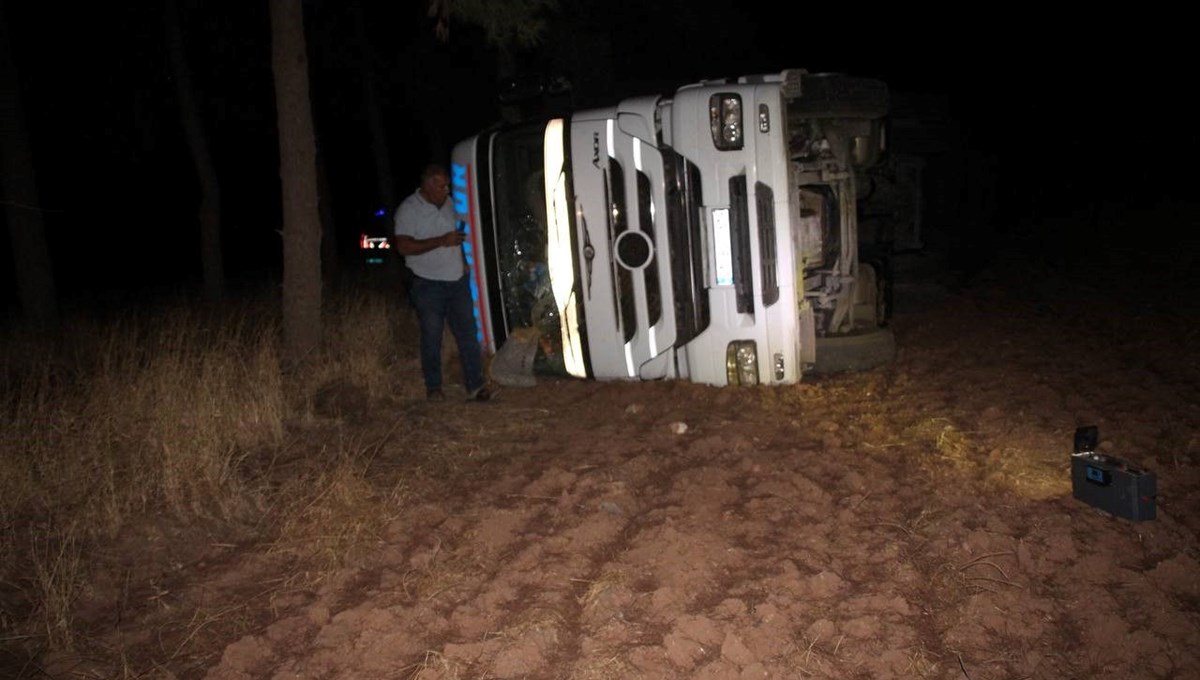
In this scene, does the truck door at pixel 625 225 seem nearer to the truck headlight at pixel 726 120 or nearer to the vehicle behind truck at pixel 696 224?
the vehicle behind truck at pixel 696 224

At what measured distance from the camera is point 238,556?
14.6 feet

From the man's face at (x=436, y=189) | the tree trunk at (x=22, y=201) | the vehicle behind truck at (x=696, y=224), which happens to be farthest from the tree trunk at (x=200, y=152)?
the man's face at (x=436, y=189)

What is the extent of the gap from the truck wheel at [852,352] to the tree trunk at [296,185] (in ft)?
12.4

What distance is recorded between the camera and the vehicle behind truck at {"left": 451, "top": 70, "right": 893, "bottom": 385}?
645 centimetres

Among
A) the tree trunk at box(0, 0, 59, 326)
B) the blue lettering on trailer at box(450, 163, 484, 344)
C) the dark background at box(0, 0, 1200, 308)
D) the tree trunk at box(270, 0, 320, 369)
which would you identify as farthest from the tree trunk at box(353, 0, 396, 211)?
the blue lettering on trailer at box(450, 163, 484, 344)

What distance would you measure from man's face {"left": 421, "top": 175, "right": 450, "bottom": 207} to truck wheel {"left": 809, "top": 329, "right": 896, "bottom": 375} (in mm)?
2891

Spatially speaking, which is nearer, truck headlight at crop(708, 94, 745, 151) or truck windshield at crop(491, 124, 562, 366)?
truck headlight at crop(708, 94, 745, 151)

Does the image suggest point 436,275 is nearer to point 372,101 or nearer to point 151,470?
point 151,470

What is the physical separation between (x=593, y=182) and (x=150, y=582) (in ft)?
12.1

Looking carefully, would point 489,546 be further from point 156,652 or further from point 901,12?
point 901,12

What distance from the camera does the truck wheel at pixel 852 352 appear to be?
7.19 metres

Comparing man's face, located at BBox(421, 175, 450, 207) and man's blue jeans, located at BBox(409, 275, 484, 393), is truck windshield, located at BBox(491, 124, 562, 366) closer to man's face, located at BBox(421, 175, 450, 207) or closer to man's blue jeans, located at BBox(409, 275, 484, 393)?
man's blue jeans, located at BBox(409, 275, 484, 393)

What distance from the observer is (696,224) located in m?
6.58

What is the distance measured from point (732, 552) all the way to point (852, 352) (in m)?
3.31
